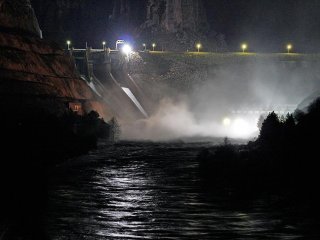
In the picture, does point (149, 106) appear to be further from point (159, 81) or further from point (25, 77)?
point (25, 77)

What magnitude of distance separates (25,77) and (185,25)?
105 m

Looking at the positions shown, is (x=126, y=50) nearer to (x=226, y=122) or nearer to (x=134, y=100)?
(x=134, y=100)

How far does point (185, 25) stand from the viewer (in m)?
189

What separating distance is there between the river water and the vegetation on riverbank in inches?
89.9

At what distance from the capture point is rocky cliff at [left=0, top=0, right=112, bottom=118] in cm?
8688

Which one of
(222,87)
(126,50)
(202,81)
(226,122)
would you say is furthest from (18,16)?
(222,87)

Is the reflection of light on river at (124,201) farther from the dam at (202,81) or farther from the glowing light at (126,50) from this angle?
the glowing light at (126,50)

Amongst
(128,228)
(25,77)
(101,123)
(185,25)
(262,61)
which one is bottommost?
(128,228)

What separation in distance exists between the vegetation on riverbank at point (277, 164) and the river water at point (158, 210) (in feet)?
7.50

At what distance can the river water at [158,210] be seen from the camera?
2661 cm

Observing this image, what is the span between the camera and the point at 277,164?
43.4 m

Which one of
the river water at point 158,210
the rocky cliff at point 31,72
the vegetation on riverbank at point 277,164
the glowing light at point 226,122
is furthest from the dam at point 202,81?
the river water at point 158,210

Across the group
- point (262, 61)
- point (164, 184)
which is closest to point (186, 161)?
point (164, 184)

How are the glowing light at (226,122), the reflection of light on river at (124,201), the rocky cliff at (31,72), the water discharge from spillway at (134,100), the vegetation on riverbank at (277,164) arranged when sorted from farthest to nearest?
the glowing light at (226,122) → the water discharge from spillway at (134,100) → the rocky cliff at (31,72) → the vegetation on riverbank at (277,164) → the reflection of light on river at (124,201)
